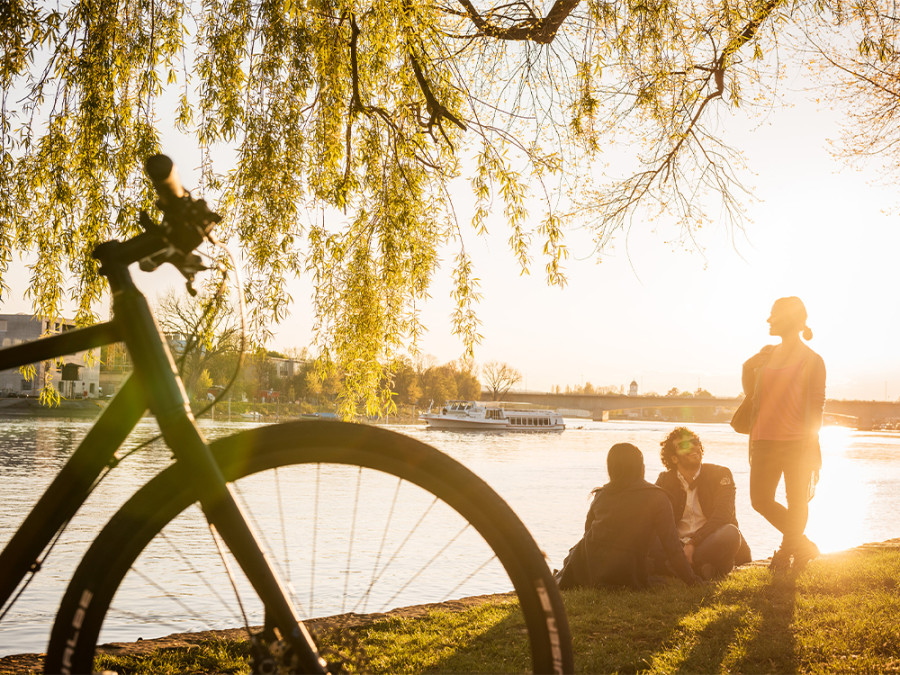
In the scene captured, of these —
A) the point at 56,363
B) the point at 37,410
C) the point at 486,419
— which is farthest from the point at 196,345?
the point at 486,419

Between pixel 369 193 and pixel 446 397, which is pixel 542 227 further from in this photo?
pixel 446 397

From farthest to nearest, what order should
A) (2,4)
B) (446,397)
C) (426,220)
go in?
1. (446,397)
2. (426,220)
3. (2,4)

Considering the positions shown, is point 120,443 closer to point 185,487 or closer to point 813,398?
point 185,487

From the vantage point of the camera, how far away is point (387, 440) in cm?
151

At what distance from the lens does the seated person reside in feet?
16.3

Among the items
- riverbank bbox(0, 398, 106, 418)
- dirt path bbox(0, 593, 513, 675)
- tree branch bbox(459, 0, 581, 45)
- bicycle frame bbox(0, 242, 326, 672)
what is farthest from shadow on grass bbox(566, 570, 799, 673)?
riverbank bbox(0, 398, 106, 418)

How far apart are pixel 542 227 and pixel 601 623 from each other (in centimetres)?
324

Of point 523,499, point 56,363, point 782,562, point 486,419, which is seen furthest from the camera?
point 486,419

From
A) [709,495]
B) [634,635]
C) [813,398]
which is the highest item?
[813,398]

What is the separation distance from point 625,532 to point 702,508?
3.47 feet

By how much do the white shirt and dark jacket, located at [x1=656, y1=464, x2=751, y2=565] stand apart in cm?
3

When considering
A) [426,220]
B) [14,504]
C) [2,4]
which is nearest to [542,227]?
[426,220]

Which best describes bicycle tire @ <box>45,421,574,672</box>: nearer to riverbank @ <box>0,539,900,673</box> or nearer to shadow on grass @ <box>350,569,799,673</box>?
riverbank @ <box>0,539,900,673</box>

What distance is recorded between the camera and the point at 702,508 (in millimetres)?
5840
